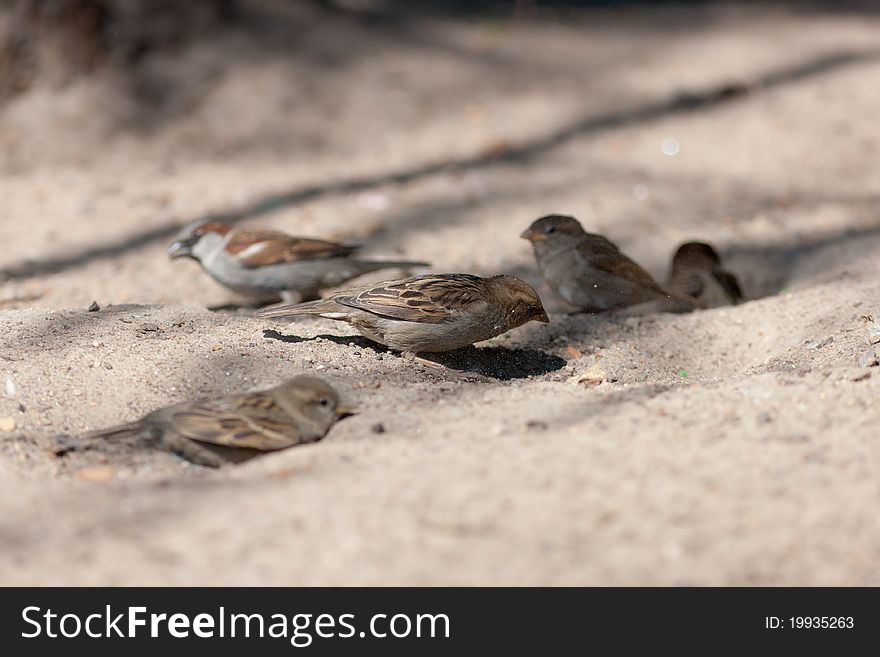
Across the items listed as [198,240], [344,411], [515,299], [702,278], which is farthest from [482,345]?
[198,240]

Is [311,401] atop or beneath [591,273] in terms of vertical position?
beneath

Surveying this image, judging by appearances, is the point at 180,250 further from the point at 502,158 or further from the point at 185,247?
the point at 502,158

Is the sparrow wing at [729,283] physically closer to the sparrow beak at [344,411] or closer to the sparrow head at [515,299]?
the sparrow head at [515,299]

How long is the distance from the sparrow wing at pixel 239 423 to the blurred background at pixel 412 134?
312cm

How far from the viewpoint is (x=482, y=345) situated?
622cm

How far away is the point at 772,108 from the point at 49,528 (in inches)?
347

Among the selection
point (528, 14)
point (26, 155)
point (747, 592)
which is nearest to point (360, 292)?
point (747, 592)

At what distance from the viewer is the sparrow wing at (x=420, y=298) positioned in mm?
5543

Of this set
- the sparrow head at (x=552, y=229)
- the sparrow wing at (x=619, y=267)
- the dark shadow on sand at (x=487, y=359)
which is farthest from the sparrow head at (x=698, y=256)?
the dark shadow on sand at (x=487, y=359)

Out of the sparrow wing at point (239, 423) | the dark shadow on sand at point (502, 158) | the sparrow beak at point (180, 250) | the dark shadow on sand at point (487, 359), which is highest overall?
the dark shadow on sand at point (502, 158)

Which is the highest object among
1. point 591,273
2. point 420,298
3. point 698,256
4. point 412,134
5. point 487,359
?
point 412,134

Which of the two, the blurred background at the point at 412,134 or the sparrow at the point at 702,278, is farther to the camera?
the blurred background at the point at 412,134

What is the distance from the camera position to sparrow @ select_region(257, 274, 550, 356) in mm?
5555

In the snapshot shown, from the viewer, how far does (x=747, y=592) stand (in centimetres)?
329
